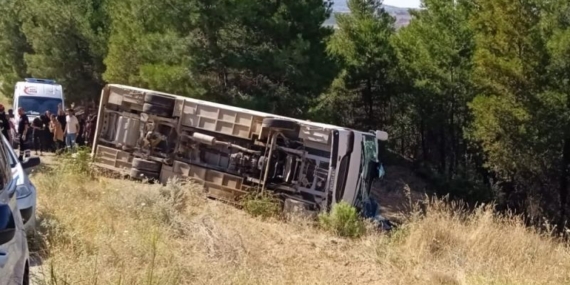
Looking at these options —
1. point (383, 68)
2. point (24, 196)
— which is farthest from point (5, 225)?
point (383, 68)

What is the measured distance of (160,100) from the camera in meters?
17.3

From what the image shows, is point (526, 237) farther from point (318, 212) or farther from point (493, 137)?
point (493, 137)

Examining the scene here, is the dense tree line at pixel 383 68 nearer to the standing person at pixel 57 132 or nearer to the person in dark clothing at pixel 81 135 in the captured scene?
the person in dark clothing at pixel 81 135

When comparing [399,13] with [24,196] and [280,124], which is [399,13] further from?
[24,196]

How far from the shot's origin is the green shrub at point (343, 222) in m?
14.2

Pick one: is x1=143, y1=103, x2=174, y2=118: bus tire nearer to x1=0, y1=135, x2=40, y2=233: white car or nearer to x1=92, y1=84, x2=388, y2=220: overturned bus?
x1=92, y1=84, x2=388, y2=220: overturned bus

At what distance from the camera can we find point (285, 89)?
25781 mm

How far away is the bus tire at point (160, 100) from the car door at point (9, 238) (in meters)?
11.5

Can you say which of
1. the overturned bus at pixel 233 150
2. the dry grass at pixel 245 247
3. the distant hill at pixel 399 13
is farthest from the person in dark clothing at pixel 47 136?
the distant hill at pixel 399 13

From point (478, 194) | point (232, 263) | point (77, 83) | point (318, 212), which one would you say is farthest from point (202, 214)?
point (77, 83)

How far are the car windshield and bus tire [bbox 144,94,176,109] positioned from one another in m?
9.65

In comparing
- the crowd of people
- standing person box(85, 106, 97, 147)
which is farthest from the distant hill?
the crowd of people

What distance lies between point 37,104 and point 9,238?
2295 cm

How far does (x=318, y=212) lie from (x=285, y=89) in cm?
1055
